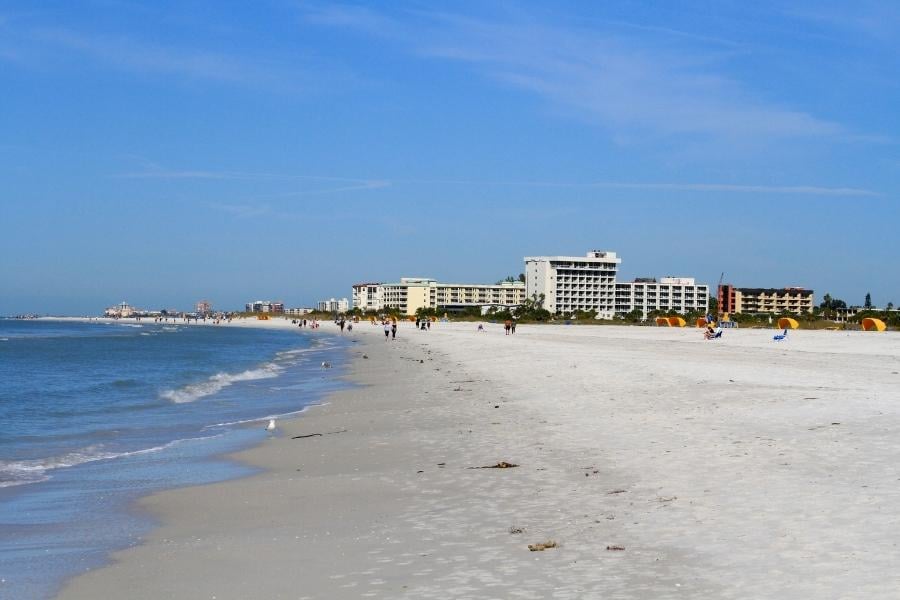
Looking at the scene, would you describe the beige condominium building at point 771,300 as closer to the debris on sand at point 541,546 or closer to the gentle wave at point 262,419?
the gentle wave at point 262,419

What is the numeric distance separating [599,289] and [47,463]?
177872 millimetres

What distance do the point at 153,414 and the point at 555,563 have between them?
16.4 m

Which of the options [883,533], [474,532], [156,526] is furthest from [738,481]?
[156,526]

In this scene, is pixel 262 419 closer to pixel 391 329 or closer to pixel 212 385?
pixel 212 385

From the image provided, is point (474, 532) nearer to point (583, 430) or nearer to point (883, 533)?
point (883, 533)

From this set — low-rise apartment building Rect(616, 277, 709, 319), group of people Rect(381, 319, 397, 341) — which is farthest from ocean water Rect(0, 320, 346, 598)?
low-rise apartment building Rect(616, 277, 709, 319)

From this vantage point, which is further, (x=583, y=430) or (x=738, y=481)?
(x=583, y=430)

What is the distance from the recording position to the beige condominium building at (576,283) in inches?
7274

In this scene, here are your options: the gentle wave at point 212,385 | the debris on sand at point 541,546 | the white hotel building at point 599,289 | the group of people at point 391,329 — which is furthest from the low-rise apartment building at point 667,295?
the debris on sand at point 541,546

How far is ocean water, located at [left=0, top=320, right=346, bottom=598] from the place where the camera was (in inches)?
320

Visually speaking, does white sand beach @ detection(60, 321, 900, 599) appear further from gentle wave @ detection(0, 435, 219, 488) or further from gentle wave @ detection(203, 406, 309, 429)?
gentle wave @ detection(203, 406, 309, 429)

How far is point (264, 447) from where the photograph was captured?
14.8 meters

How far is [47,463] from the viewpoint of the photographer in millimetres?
13445

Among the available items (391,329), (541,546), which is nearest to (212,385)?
(541,546)
